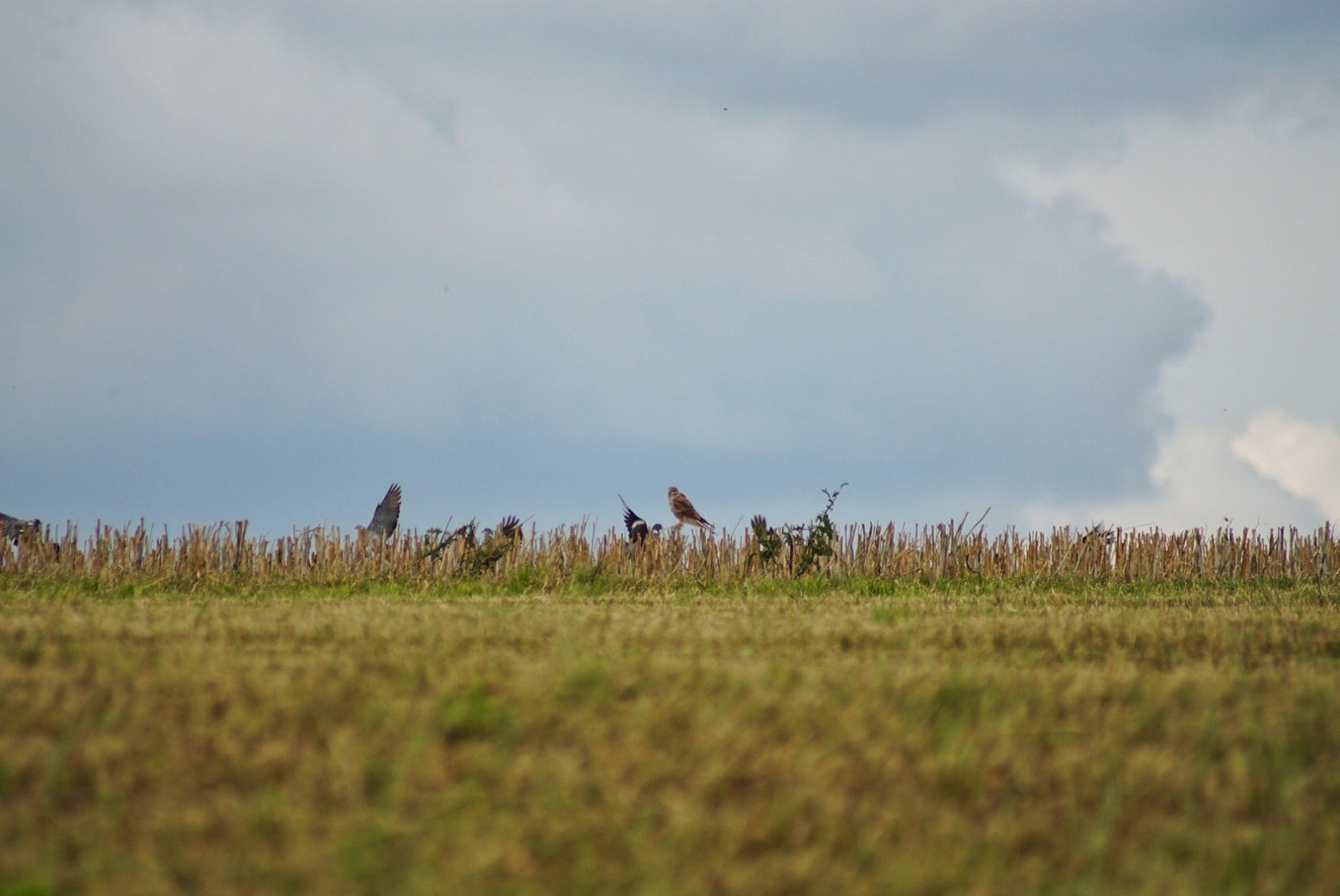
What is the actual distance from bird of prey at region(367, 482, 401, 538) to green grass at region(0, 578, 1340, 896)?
30.3 ft

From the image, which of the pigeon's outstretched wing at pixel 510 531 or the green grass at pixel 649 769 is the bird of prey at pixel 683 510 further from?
the green grass at pixel 649 769

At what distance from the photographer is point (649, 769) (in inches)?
173

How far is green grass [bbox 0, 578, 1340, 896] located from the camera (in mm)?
3793

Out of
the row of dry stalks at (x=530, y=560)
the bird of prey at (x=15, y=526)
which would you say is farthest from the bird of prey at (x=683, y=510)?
the bird of prey at (x=15, y=526)

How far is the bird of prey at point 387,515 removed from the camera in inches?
643

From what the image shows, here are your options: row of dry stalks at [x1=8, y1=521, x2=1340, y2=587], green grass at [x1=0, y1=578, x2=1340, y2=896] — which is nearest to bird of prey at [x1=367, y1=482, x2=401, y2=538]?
row of dry stalks at [x1=8, y1=521, x2=1340, y2=587]

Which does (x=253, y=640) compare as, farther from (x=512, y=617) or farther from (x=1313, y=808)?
(x=1313, y=808)

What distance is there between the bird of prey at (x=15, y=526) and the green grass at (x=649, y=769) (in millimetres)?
10668

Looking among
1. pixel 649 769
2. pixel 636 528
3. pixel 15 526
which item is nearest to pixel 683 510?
pixel 636 528

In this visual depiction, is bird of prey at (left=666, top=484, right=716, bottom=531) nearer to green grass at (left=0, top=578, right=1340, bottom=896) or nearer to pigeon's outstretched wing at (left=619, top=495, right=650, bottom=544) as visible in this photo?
pigeon's outstretched wing at (left=619, top=495, right=650, bottom=544)

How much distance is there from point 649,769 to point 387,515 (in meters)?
13.6

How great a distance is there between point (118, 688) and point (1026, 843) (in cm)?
384

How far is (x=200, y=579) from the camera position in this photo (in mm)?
14734

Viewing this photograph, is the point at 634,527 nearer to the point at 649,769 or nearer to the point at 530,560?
the point at 530,560
